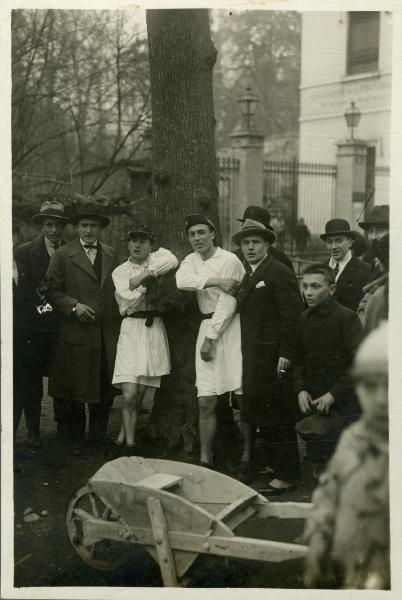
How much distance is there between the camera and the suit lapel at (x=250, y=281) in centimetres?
400

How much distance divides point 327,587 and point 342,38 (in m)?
3.27

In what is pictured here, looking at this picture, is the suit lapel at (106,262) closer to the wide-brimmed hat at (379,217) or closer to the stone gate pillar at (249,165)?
the wide-brimmed hat at (379,217)

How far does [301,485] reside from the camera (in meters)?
4.09

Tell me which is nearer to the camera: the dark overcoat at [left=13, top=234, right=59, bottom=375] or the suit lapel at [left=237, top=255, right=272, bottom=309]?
the suit lapel at [left=237, top=255, right=272, bottom=309]

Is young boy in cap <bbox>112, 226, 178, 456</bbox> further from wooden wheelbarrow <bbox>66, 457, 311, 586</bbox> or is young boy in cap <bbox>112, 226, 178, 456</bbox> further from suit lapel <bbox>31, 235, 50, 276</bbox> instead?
wooden wheelbarrow <bbox>66, 457, 311, 586</bbox>

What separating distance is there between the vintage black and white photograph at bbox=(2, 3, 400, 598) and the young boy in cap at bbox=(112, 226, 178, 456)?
0.04 feet

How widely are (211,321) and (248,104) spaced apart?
7.43 m

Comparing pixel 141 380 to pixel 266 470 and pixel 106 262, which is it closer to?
pixel 106 262

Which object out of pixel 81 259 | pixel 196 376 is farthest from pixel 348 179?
pixel 196 376

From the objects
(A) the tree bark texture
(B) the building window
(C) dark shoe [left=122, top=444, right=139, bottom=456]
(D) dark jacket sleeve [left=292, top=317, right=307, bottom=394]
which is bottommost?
(C) dark shoe [left=122, top=444, right=139, bottom=456]

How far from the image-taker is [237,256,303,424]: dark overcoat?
13.1 ft

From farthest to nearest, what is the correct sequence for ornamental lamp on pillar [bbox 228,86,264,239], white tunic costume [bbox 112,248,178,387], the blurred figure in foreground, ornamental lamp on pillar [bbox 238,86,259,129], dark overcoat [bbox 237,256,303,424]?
ornamental lamp on pillar [bbox 228,86,264,239] < ornamental lamp on pillar [bbox 238,86,259,129] < white tunic costume [bbox 112,248,178,387] < dark overcoat [bbox 237,256,303,424] < the blurred figure in foreground

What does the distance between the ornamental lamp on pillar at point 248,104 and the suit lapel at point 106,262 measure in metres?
6.55

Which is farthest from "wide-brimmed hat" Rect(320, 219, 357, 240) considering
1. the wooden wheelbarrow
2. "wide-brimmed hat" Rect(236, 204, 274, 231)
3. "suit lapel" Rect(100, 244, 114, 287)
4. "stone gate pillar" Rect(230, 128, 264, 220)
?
"stone gate pillar" Rect(230, 128, 264, 220)
